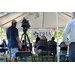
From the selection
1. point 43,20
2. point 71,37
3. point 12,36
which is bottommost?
point 71,37

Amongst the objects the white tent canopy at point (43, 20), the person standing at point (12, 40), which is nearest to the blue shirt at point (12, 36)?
the person standing at point (12, 40)

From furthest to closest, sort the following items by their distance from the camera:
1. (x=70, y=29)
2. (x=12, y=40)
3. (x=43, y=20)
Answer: (x=43, y=20) < (x=12, y=40) < (x=70, y=29)

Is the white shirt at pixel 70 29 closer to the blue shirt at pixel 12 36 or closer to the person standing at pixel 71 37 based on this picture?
the person standing at pixel 71 37

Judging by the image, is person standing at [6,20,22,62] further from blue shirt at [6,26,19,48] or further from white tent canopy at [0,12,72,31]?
white tent canopy at [0,12,72,31]

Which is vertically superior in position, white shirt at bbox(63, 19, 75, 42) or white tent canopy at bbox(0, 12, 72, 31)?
white tent canopy at bbox(0, 12, 72, 31)

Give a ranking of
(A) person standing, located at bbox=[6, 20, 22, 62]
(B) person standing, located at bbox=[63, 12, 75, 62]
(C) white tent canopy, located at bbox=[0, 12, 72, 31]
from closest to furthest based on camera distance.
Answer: (B) person standing, located at bbox=[63, 12, 75, 62] < (A) person standing, located at bbox=[6, 20, 22, 62] < (C) white tent canopy, located at bbox=[0, 12, 72, 31]

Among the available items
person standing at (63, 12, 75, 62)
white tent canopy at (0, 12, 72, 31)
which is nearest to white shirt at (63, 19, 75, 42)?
person standing at (63, 12, 75, 62)

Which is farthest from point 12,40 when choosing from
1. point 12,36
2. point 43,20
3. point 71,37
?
point 43,20

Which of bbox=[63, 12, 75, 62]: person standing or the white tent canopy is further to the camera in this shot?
the white tent canopy

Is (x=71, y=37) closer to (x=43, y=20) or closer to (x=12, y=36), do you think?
(x=12, y=36)

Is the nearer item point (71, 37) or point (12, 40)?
point (71, 37)

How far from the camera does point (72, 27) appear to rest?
2045 mm
